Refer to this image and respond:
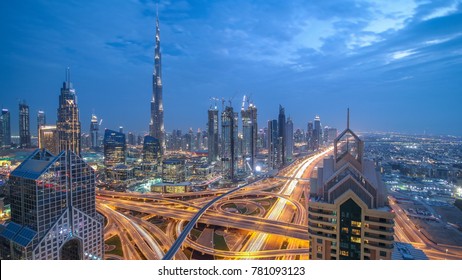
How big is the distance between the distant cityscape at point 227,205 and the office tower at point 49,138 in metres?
0.09

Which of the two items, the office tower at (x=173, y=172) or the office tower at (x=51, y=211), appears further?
the office tower at (x=173, y=172)

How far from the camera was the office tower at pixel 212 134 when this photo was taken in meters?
32.6

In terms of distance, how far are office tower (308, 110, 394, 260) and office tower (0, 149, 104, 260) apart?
5686 mm

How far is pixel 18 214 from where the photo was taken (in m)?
6.03

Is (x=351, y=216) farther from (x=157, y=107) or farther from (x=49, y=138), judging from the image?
(x=157, y=107)

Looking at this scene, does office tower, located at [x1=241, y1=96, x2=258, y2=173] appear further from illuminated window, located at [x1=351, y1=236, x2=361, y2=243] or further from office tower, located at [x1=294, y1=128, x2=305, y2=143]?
illuminated window, located at [x1=351, y1=236, x2=361, y2=243]

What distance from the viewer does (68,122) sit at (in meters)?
27.2

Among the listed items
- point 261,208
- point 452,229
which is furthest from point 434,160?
point 261,208

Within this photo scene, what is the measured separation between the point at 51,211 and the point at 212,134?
2735 cm

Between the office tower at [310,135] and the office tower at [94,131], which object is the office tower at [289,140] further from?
the office tower at [94,131]

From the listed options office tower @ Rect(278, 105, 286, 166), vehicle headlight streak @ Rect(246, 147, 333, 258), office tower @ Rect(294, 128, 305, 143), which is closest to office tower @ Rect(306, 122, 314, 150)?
office tower @ Rect(294, 128, 305, 143)

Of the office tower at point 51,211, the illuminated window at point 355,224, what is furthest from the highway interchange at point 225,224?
the illuminated window at point 355,224

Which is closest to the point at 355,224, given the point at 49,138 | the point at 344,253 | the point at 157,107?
the point at 344,253

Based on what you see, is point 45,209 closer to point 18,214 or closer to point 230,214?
point 18,214
